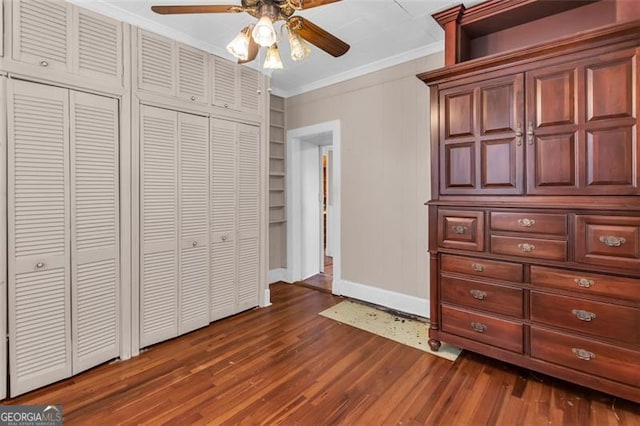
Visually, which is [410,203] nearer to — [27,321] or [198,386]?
[198,386]

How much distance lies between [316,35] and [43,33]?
1.77 meters

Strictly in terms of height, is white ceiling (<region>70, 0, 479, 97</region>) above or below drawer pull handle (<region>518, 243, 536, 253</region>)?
above

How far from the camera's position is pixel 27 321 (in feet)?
6.56

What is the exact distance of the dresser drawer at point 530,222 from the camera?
6.49ft

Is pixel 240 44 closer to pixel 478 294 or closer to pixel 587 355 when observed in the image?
pixel 478 294

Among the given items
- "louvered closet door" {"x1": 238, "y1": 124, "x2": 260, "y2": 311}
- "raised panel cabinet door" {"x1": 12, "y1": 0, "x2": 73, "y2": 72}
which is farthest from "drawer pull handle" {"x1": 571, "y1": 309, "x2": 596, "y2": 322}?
"raised panel cabinet door" {"x1": 12, "y1": 0, "x2": 73, "y2": 72}

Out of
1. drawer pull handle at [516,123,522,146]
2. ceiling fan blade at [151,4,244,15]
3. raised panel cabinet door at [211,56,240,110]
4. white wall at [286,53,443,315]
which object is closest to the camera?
ceiling fan blade at [151,4,244,15]

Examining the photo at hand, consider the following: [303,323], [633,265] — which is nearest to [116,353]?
[303,323]

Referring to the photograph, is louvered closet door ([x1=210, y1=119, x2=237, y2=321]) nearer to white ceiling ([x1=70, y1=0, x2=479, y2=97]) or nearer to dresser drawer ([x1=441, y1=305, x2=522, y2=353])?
white ceiling ([x1=70, y1=0, x2=479, y2=97])

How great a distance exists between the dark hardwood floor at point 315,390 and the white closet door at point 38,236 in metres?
0.26

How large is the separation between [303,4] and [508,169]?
1.67 meters

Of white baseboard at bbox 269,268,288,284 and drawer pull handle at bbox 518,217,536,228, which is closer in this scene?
drawer pull handle at bbox 518,217,536,228

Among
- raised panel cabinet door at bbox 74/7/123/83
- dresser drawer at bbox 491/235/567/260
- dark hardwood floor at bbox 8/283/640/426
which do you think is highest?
raised panel cabinet door at bbox 74/7/123/83

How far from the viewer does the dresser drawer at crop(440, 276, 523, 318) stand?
2.14m
